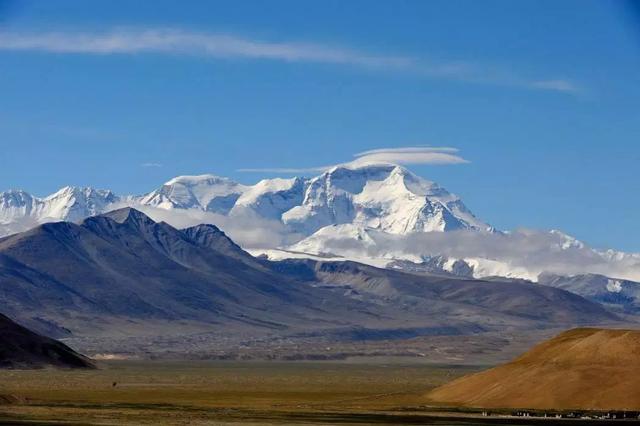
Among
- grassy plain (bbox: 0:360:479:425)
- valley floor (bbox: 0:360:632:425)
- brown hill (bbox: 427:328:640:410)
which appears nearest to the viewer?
valley floor (bbox: 0:360:632:425)

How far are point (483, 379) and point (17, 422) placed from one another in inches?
2623

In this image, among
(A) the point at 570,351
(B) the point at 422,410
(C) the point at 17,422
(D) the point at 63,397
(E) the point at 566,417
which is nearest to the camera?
(C) the point at 17,422

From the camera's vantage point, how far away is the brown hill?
148500 mm

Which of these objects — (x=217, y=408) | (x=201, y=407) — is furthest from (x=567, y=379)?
(x=201, y=407)

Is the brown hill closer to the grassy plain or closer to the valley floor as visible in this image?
the valley floor

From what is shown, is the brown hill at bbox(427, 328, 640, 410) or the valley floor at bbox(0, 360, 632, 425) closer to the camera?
the valley floor at bbox(0, 360, 632, 425)

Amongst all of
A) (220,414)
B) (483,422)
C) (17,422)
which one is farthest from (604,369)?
(17,422)

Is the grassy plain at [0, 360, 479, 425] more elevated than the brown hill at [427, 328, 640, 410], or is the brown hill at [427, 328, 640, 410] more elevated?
the brown hill at [427, 328, 640, 410]

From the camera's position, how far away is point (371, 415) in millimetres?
139875

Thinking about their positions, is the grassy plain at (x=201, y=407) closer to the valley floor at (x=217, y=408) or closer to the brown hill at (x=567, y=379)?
the valley floor at (x=217, y=408)

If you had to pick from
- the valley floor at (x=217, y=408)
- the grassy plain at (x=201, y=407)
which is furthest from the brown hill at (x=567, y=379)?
the grassy plain at (x=201, y=407)

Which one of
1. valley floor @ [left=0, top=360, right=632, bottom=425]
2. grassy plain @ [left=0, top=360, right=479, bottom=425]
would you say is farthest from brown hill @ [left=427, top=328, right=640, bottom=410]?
grassy plain @ [left=0, top=360, right=479, bottom=425]

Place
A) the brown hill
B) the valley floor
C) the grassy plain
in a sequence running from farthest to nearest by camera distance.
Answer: the brown hill, the grassy plain, the valley floor

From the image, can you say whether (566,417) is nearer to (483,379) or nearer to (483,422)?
(483,422)
